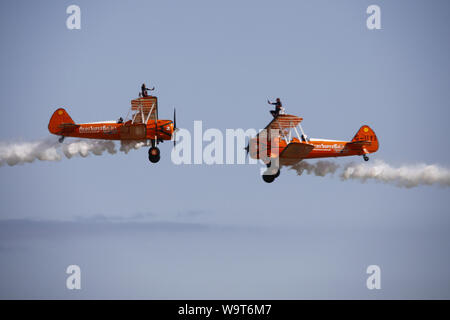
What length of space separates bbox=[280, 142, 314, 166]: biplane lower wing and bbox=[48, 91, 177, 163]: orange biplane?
5.84m

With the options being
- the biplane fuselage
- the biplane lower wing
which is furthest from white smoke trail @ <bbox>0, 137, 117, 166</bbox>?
the biplane lower wing

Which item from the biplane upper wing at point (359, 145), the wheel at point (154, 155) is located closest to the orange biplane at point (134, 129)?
the wheel at point (154, 155)

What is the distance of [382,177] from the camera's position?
51.4m

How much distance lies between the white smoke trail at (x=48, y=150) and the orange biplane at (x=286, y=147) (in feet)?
27.5

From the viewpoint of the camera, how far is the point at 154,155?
4756 centimetres

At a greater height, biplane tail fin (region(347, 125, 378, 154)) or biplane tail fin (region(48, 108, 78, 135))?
biplane tail fin (region(48, 108, 78, 135))

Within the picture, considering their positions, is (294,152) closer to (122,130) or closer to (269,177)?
(269,177)

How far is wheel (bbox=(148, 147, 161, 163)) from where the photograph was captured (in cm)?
4756

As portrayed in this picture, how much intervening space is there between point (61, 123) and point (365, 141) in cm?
1602

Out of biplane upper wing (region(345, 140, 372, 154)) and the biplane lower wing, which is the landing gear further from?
biplane upper wing (region(345, 140, 372, 154))

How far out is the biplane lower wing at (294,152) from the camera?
1804 inches
